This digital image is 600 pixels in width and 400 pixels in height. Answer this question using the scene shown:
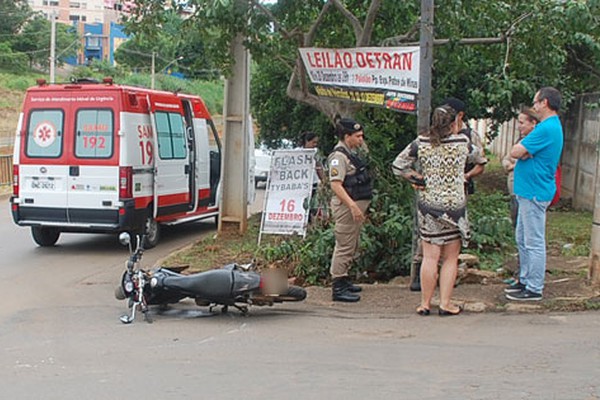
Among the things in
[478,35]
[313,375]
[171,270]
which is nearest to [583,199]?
[478,35]

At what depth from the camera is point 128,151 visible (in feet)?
34.1

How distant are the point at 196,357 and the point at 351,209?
204 cm

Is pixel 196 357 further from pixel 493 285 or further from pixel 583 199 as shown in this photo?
pixel 583 199

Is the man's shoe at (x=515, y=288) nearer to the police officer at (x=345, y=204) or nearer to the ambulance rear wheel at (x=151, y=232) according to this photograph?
the police officer at (x=345, y=204)

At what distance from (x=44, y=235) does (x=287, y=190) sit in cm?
399

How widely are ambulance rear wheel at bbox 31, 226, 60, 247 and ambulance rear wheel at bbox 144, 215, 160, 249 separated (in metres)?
1.38

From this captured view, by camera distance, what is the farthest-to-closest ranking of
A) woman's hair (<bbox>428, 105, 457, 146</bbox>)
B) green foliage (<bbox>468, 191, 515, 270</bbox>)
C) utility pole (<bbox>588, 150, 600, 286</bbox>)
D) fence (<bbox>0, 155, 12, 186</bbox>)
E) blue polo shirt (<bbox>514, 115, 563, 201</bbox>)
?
fence (<bbox>0, 155, 12, 186</bbox>), green foliage (<bbox>468, 191, 515, 270</bbox>), utility pole (<bbox>588, 150, 600, 286</bbox>), blue polo shirt (<bbox>514, 115, 563, 201</bbox>), woman's hair (<bbox>428, 105, 457, 146</bbox>)

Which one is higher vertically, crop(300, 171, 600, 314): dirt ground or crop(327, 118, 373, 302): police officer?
crop(327, 118, 373, 302): police officer

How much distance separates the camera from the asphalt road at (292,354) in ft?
15.4

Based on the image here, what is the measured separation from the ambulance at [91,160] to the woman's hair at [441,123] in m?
5.39

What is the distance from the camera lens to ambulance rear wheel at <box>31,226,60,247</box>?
447 inches

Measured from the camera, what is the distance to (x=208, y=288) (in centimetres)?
647

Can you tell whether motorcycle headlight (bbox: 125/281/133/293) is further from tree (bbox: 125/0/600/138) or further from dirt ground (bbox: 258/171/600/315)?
tree (bbox: 125/0/600/138)

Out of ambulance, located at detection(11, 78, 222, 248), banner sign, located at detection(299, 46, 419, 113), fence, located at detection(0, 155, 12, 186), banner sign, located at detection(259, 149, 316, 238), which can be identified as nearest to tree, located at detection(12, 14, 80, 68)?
fence, located at detection(0, 155, 12, 186)
